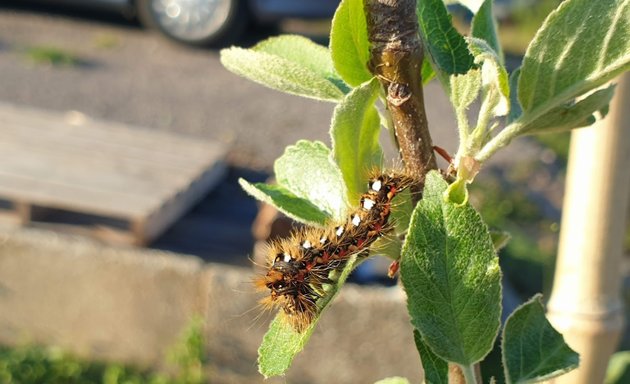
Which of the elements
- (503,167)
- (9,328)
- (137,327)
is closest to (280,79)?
A: (137,327)

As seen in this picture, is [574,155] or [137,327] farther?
[137,327]

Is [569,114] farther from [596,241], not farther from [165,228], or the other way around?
[165,228]

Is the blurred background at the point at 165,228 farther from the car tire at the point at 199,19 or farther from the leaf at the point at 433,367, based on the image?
the car tire at the point at 199,19

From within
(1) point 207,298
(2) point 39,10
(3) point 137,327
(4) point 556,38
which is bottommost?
(2) point 39,10

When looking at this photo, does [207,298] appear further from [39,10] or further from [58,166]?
[39,10]

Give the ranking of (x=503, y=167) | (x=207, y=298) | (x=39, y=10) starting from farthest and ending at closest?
(x=39, y=10) < (x=503, y=167) < (x=207, y=298)

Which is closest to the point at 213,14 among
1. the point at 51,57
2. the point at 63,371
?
the point at 51,57

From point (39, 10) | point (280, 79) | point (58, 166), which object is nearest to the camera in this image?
point (280, 79)

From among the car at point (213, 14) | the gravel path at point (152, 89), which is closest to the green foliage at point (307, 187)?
the gravel path at point (152, 89)
